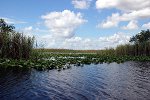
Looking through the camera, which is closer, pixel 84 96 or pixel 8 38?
pixel 84 96

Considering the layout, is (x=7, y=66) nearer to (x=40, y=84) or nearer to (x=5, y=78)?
(x=5, y=78)

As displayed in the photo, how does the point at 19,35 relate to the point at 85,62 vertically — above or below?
above

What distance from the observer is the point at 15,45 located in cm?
3117

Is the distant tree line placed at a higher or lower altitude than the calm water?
higher

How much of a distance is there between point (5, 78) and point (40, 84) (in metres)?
3.10

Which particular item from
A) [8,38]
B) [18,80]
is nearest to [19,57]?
[8,38]

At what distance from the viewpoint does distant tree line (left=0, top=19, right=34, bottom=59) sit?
3086 centimetres

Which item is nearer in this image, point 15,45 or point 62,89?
point 62,89

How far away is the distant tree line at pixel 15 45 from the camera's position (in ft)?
101

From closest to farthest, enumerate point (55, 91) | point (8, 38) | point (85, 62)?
point (55, 91), point (8, 38), point (85, 62)

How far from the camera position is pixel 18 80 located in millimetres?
19250

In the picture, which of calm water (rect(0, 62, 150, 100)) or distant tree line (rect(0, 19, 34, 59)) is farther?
distant tree line (rect(0, 19, 34, 59))

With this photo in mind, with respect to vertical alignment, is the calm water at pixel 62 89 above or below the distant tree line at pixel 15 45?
below

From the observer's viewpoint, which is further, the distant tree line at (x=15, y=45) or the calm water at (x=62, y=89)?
the distant tree line at (x=15, y=45)
